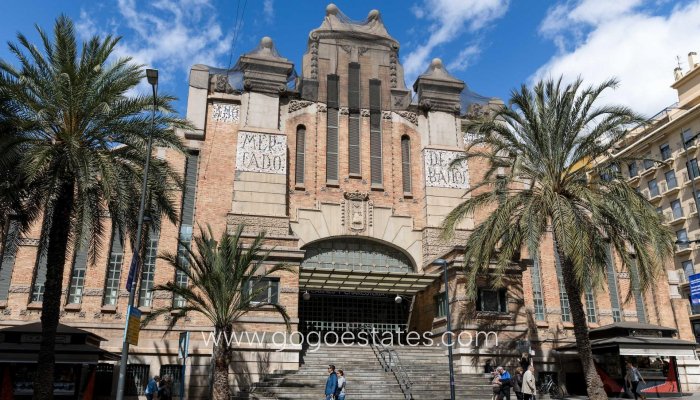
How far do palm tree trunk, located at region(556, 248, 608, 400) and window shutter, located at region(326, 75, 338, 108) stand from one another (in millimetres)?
14040

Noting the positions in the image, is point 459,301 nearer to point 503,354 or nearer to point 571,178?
point 503,354

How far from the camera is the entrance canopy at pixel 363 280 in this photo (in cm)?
2333

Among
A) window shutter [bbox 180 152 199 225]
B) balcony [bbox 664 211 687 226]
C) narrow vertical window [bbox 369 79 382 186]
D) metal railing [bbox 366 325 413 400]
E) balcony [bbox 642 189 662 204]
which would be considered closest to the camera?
metal railing [bbox 366 325 413 400]

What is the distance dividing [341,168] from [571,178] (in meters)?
11.2

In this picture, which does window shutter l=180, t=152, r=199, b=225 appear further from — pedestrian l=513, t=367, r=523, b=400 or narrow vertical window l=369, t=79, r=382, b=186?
pedestrian l=513, t=367, r=523, b=400

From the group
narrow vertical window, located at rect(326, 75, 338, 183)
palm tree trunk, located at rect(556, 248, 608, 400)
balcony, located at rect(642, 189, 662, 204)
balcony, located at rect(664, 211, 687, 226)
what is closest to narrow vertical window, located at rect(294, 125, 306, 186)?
narrow vertical window, located at rect(326, 75, 338, 183)

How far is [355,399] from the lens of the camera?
18.3m

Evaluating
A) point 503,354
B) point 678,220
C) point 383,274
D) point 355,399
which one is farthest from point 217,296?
point 678,220

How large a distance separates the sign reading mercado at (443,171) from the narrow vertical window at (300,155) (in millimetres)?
5805

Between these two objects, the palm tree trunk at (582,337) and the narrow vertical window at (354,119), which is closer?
the palm tree trunk at (582,337)

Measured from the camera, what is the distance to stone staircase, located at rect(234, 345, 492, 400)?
61.1ft

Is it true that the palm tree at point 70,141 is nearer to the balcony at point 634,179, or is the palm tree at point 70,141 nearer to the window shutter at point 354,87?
the window shutter at point 354,87

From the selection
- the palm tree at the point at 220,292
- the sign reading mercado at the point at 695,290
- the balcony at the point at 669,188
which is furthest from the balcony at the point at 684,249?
the palm tree at the point at 220,292

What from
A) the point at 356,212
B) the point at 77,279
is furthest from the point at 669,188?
the point at 77,279
